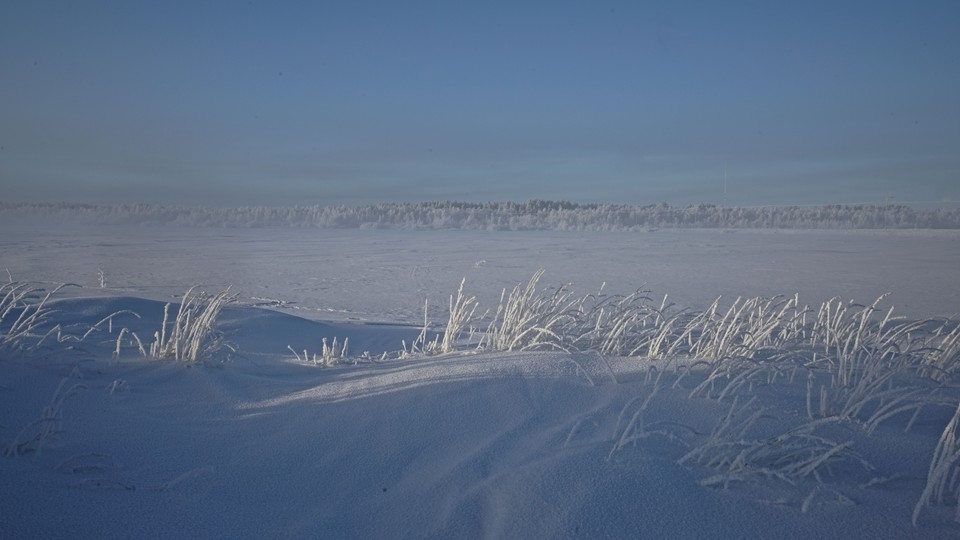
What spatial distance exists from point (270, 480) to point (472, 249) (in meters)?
16.1

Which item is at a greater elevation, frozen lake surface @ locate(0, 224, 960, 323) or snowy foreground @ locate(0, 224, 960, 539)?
snowy foreground @ locate(0, 224, 960, 539)

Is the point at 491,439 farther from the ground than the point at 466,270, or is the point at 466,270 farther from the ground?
the point at 491,439

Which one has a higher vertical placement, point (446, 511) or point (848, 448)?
point (848, 448)

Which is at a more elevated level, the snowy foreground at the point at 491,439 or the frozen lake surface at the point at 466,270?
the snowy foreground at the point at 491,439

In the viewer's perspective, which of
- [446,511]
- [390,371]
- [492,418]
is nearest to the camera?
[446,511]

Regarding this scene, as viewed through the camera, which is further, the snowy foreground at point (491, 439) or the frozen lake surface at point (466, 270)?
the frozen lake surface at point (466, 270)

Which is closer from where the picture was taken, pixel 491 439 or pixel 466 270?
pixel 491 439

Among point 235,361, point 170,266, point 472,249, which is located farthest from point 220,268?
point 235,361

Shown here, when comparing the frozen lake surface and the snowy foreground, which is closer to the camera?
the snowy foreground

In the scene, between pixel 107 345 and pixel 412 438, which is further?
pixel 107 345

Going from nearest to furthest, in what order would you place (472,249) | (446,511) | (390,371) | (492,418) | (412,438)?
1. (446,511)
2. (412,438)
3. (492,418)
4. (390,371)
5. (472,249)

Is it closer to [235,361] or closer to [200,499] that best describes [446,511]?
[200,499]

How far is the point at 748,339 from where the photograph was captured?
402 centimetres

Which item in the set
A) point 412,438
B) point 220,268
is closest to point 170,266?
point 220,268
